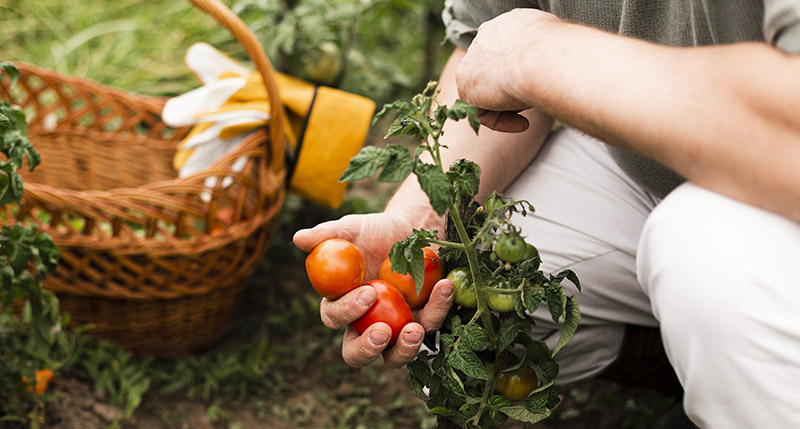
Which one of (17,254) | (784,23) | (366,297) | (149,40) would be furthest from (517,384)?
(149,40)

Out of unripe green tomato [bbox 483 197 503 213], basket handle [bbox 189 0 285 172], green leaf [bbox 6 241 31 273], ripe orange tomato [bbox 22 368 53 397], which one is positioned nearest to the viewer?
unripe green tomato [bbox 483 197 503 213]

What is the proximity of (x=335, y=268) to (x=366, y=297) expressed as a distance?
0.06 metres

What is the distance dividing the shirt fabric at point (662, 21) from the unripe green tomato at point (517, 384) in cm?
40

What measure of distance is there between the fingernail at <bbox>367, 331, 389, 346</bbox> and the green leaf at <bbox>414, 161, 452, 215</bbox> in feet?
0.82

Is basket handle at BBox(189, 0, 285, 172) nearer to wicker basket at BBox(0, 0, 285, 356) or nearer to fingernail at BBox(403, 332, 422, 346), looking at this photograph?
wicker basket at BBox(0, 0, 285, 356)

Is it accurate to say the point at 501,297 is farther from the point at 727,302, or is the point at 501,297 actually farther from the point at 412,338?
the point at 727,302

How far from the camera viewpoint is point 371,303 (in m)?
0.94

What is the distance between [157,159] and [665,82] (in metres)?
1.74

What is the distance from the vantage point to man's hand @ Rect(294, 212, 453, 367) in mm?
931

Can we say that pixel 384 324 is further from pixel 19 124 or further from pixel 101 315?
pixel 101 315

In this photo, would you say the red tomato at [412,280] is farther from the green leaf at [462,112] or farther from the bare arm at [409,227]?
the green leaf at [462,112]

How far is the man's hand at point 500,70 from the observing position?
89 cm

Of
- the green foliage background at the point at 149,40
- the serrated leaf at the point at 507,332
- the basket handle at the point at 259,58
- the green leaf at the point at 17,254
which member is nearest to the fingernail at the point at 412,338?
the serrated leaf at the point at 507,332

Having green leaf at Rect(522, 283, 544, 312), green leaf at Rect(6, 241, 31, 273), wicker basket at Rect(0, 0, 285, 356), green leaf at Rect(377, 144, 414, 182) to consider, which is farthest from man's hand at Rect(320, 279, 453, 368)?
wicker basket at Rect(0, 0, 285, 356)
